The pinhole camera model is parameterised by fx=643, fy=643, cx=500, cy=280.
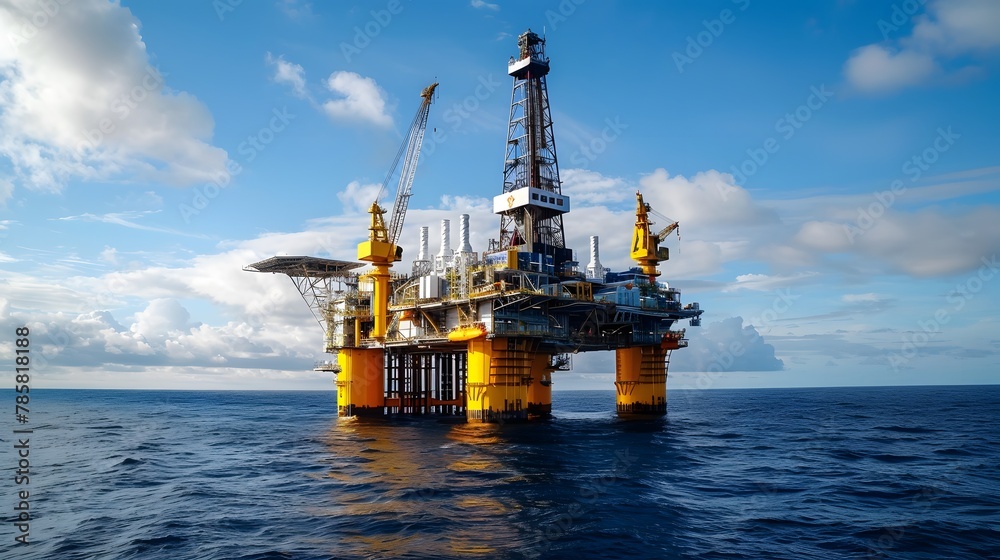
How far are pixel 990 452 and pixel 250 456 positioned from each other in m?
45.0

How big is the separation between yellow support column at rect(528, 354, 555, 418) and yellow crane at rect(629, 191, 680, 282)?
12190mm

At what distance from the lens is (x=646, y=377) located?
5959 centimetres

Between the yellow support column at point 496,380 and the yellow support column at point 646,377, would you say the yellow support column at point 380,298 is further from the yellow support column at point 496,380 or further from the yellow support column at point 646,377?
the yellow support column at point 646,377

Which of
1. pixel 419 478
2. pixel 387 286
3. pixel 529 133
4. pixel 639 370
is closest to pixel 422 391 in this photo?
pixel 387 286

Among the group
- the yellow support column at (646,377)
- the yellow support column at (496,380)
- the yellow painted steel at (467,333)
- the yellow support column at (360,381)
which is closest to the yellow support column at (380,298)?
the yellow support column at (360,381)

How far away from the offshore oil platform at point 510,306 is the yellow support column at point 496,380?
0.08 meters

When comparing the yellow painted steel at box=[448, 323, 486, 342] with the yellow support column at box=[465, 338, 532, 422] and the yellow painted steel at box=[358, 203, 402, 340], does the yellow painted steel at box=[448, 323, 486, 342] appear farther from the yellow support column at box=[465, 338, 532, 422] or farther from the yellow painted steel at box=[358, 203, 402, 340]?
the yellow painted steel at box=[358, 203, 402, 340]

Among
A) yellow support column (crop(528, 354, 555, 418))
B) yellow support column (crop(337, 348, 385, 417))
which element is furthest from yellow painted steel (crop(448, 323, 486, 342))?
yellow support column (crop(337, 348, 385, 417))

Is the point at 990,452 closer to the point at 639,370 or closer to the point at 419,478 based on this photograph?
the point at 639,370

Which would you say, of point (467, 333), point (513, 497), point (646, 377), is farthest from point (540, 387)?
point (513, 497)

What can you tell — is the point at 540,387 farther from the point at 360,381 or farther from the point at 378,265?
the point at 378,265

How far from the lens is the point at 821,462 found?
115ft

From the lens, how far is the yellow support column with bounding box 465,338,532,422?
47000mm

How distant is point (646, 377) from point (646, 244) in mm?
12312
